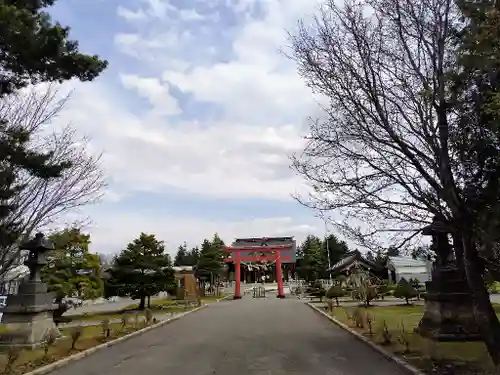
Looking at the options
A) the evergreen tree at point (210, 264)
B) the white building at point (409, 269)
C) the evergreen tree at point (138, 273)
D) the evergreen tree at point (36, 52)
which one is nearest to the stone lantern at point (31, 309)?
the evergreen tree at point (36, 52)

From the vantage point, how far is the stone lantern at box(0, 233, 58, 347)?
46.2 ft

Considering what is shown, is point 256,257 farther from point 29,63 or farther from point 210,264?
point 29,63

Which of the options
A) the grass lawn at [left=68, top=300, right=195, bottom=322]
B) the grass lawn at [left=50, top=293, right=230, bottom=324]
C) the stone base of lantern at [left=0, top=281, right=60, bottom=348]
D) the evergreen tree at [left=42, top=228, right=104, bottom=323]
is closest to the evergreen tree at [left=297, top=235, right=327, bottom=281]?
the grass lawn at [left=50, top=293, right=230, bottom=324]

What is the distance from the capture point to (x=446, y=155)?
9258mm

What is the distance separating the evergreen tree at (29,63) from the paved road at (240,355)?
4483 mm

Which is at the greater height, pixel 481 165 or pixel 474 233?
pixel 481 165

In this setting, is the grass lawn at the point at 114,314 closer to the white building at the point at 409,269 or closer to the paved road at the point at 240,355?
the paved road at the point at 240,355

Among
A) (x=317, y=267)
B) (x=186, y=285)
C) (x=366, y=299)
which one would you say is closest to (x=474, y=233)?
(x=366, y=299)

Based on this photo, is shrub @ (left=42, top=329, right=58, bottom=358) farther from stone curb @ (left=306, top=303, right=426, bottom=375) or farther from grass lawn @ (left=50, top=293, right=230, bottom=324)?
stone curb @ (left=306, top=303, right=426, bottom=375)

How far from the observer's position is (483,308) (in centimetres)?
823

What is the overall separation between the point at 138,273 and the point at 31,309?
15406 millimetres

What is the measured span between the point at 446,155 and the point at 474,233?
178cm

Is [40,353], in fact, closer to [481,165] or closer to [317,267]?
[481,165]

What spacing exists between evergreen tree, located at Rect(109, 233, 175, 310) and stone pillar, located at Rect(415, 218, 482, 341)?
1881cm
